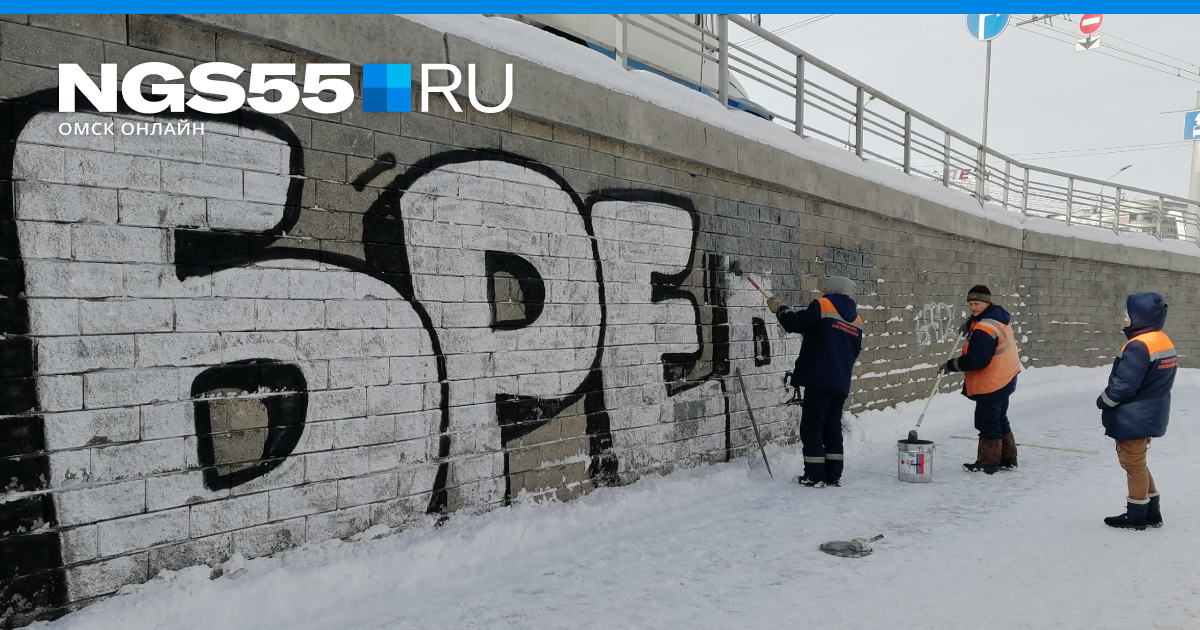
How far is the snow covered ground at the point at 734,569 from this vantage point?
385 cm

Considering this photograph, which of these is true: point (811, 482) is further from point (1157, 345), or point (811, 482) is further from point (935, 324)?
point (935, 324)

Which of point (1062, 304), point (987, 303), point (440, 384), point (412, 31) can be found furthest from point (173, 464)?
point (1062, 304)

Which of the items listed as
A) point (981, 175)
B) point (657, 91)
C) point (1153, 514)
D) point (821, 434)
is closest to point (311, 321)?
point (657, 91)

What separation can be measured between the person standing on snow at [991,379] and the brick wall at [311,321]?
2.34 metres

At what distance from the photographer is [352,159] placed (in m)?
4.38

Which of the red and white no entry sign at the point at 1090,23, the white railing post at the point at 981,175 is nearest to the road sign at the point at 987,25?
the red and white no entry sign at the point at 1090,23

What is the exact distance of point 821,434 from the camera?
6.90m

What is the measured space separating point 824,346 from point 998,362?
1.92 metres

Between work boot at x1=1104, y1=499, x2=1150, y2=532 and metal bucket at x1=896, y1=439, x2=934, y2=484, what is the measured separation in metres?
1.57

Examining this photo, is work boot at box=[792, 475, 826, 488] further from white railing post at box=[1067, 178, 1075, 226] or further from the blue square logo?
white railing post at box=[1067, 178, 1075, 226]

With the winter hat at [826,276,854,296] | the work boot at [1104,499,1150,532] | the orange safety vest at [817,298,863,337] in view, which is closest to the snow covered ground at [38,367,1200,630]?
the work boot at [1104,499,1150,532]

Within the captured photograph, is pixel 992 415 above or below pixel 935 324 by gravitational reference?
below

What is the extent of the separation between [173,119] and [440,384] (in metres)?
1.99

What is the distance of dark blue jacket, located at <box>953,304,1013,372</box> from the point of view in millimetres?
7496
